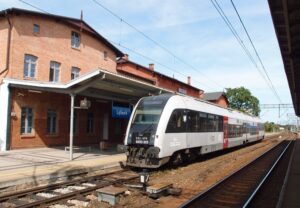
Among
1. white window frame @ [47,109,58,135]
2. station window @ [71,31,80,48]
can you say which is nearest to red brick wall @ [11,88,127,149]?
white window frame @ [47,109,58,135]

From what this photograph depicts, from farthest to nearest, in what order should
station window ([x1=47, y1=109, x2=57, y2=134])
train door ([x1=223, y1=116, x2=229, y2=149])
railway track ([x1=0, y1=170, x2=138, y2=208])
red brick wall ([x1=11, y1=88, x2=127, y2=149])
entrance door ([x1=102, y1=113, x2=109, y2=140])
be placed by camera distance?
entrance door ([x1=102, y1=113, x2=109, y2=140]) → train door ([x1=223, y1=116, x2=229, y2=149]) → station window ([x1=47, y1=109, x2=57, y2=134]) → red brick wall ([x1=11, y1=88, x2=127, y2=149]) → railway track ([x1=0, y1=170, x2=138, y2=208])

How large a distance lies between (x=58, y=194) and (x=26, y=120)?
466 inches

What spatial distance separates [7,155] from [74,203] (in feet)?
31.8

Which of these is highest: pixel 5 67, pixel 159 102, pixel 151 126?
pixel 5 67

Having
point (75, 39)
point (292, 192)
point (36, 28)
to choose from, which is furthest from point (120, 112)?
point (292, 192)

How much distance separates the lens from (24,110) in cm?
2103

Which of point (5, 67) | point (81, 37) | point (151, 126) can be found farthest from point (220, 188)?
point (81, 37)

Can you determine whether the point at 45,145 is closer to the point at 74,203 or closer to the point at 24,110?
the point at 24,110

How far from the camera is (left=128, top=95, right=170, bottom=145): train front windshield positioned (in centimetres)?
1451

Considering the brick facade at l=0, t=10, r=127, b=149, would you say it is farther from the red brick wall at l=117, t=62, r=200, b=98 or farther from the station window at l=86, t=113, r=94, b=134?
the red brick wall at l=117, t=62, r=200, b=98

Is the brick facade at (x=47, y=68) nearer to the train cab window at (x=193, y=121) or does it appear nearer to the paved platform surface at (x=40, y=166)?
the paved platform surface at (x=40, y=166)

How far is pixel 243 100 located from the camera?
99250 mm

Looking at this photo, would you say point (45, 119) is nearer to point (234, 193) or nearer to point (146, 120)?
point (146, 120)

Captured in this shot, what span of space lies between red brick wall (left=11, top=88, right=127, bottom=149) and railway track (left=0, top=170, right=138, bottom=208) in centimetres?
947
